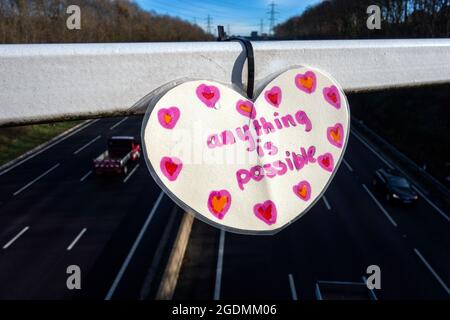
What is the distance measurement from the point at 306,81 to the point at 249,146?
305 mm

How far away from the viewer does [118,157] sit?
1497cm

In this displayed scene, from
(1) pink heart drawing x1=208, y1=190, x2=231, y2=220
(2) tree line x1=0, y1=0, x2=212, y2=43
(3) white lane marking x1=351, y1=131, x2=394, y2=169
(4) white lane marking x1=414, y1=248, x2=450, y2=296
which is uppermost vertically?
(2) tree line x1=0, y1=0, x2=212, y2=43

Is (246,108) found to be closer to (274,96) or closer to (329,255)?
(274,96)

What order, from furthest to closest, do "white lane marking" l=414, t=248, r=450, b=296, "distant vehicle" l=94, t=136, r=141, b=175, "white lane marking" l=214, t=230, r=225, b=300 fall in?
1. "distant vehicle" l=94, t=136, r=141, b=175
2. "white lane marking" l=414, t=248, r=450, b=296
3. "white lane marking" l=214, t=230, r=225, b=300

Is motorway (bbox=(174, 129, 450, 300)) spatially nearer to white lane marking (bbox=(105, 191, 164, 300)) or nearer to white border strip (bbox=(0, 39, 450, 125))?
white lane marking (bbox=(105, 191, 164, 300))

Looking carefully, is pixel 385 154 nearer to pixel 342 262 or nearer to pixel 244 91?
pixel 342 262

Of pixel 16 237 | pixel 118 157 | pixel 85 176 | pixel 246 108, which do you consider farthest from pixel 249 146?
pixel 118 157

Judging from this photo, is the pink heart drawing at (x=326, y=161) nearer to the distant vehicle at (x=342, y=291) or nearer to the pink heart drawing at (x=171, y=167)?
the pink heart drawing at (x=171, y=167)

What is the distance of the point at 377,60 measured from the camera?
144 cm

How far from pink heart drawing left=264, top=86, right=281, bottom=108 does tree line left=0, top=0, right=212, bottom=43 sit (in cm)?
976

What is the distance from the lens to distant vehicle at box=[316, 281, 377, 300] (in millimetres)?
6905

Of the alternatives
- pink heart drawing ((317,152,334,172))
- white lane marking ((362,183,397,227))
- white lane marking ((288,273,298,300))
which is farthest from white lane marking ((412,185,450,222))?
pink heart drawing ((317,152,334,172))

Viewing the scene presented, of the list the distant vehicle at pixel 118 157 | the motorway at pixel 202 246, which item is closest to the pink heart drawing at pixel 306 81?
the motorway at pixel 202 246

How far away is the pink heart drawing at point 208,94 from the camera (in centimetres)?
114
